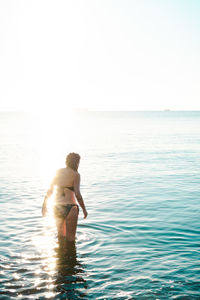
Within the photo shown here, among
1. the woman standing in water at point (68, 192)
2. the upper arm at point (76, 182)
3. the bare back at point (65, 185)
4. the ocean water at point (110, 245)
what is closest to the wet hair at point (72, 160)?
the woman standing in water at point (68, 192)

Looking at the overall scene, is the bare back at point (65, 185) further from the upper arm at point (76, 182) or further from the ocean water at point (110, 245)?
the ocean water at point (110, 245)

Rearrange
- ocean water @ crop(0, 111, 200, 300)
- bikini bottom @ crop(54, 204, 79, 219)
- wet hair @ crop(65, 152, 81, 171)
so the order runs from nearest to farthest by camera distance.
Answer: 1. ocean water @ crop(0, 111, 200, 300)
2. wet hair @ crop(65, 152, 81, 171)
3. bikini bottom @ crop(54, 204, 79, 219)

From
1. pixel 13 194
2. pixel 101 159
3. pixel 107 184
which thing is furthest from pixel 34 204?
pixel 101 159

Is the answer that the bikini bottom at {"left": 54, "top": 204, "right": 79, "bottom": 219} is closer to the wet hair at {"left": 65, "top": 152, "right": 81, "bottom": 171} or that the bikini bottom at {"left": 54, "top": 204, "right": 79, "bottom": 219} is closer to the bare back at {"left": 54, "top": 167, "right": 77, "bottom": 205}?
the bare back at {"left": 54, "top": 167, "right": 77, "bottom": 205}

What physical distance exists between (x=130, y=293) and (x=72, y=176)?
3.05 m

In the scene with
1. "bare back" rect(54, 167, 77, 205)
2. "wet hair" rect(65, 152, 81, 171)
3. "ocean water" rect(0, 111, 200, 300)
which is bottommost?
"ocean water" rect(0, 111, 200, 300)

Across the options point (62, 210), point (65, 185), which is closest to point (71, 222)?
point (62, 210)

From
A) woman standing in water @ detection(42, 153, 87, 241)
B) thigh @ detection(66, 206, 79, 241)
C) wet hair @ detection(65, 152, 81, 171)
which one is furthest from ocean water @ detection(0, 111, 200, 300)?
wet hair @ detection(65, 152, 81, 171)

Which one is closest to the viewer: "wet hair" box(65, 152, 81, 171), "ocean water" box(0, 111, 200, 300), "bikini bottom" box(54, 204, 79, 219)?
"ocean water" box(0, 111, 200, 300)

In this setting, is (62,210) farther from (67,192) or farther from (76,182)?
(76,182)

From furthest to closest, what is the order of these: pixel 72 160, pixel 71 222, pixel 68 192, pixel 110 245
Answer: pixel 110 245, pixel 71 222, pixel 68 192, pixel 72 160

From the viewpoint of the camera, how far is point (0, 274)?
8.90 meters

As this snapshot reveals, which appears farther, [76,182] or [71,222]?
[71,222]

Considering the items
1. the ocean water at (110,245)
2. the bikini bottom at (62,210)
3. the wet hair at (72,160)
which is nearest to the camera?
the ocean water at (110,245)
